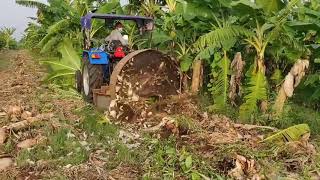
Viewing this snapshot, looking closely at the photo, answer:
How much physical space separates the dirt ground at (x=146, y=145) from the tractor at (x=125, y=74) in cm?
27

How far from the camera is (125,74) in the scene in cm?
748

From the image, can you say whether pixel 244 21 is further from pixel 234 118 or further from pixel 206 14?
pixel 234 118

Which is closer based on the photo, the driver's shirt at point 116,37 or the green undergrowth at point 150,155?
the green undergrowth at point 150,155

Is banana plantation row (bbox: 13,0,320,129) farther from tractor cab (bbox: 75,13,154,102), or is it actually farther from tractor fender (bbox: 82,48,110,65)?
tractor fender (bbox: 82,48,110,65)

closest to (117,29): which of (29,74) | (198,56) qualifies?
(198,56)

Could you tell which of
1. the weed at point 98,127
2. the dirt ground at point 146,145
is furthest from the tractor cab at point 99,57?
the weed at point 98,127

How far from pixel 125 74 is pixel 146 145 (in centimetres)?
194

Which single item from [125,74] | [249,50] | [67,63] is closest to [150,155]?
[125,74]

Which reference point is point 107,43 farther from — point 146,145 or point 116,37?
point 146,145

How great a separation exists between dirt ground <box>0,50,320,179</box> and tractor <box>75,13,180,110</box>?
272 millimetres

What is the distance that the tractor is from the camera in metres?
7.46

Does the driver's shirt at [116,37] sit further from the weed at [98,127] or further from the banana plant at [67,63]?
the banana plant at [67,63]

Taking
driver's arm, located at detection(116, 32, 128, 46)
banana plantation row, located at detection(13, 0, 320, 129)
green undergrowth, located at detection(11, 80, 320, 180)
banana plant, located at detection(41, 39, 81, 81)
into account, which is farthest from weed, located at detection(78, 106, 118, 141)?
banana plant, located at detection(41, 39, 81, 81)

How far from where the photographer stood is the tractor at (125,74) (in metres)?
7.46
